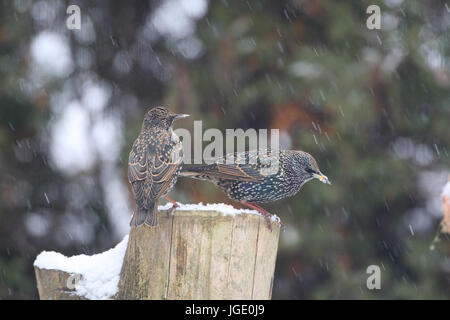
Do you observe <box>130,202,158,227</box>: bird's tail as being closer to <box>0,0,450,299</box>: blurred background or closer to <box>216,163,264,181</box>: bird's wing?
<box>216,163,264,181</box>: bird's wing

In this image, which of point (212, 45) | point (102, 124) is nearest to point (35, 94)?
point (102, 124)

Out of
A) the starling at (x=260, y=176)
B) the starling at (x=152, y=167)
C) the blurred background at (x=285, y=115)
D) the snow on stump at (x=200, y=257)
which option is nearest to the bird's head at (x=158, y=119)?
the starling at (x=152, y=167)

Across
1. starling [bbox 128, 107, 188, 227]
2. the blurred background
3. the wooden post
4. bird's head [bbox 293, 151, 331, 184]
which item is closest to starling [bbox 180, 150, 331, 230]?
bird's head [bbox 293, 151, 331, 184]

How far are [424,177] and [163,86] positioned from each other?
9.65 ft

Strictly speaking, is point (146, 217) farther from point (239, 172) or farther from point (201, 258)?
point (239, 172)

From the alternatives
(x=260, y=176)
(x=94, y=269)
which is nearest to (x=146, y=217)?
(x=94, y=269)

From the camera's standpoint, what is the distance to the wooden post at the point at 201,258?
2.77m

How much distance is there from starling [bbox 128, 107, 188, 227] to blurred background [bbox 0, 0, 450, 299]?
238 cm

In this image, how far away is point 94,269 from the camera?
313 cm

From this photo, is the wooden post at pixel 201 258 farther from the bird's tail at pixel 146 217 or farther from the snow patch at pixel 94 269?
the snow patch at pixel 94 269

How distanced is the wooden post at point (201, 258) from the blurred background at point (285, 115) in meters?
2.92

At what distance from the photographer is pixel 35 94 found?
618 centimetres

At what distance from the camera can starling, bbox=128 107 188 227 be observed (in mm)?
2948
